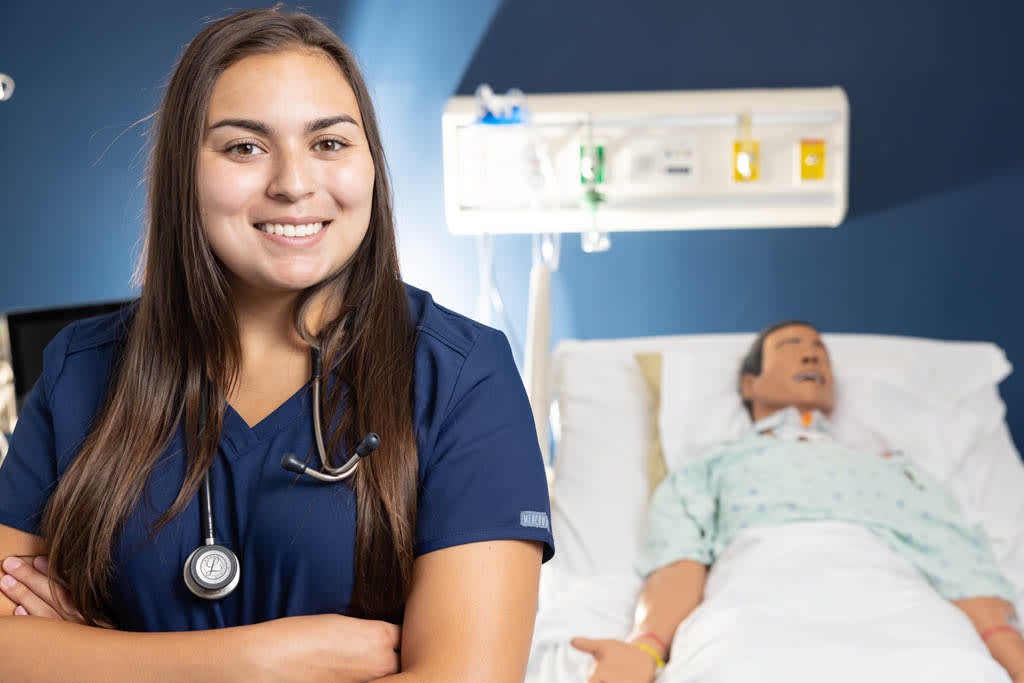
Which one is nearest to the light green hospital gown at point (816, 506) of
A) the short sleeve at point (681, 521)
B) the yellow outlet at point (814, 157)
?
the short sleeve at point (681, 521)

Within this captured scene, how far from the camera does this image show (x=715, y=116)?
104 inches

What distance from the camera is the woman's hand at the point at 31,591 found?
3.48 feet

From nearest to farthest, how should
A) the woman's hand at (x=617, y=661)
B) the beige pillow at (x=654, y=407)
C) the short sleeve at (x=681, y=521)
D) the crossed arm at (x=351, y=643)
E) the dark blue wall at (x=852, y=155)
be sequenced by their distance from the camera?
the crossed arm at (x=351, y=643)
the woman's hand at (x=617, y=661)
the short sleeve at (x=681, y=521)
the beige pillow at (x=654, y=407)
the dark blue wall at (x=852, y=155)

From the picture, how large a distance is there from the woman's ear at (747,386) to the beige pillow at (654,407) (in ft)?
0.68

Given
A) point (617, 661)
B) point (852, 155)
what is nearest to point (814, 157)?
point (852, 155)

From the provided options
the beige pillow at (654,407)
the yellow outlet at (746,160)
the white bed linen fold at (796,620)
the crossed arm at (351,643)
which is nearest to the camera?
the crossed arm at (351,643)

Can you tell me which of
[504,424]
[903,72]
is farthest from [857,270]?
[504,424]

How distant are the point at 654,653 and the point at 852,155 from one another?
1570 millimetres

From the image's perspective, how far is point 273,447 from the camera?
1050 millimetres

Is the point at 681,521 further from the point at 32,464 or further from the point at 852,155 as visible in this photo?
the point at 32,464

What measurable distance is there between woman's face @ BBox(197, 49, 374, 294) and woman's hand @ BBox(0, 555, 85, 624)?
39cm

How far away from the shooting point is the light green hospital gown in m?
2.00

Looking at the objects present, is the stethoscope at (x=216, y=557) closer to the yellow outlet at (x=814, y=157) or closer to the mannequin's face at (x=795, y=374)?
the mannequin's face at (x=795, y=374)

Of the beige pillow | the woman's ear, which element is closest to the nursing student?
the beige pillow
